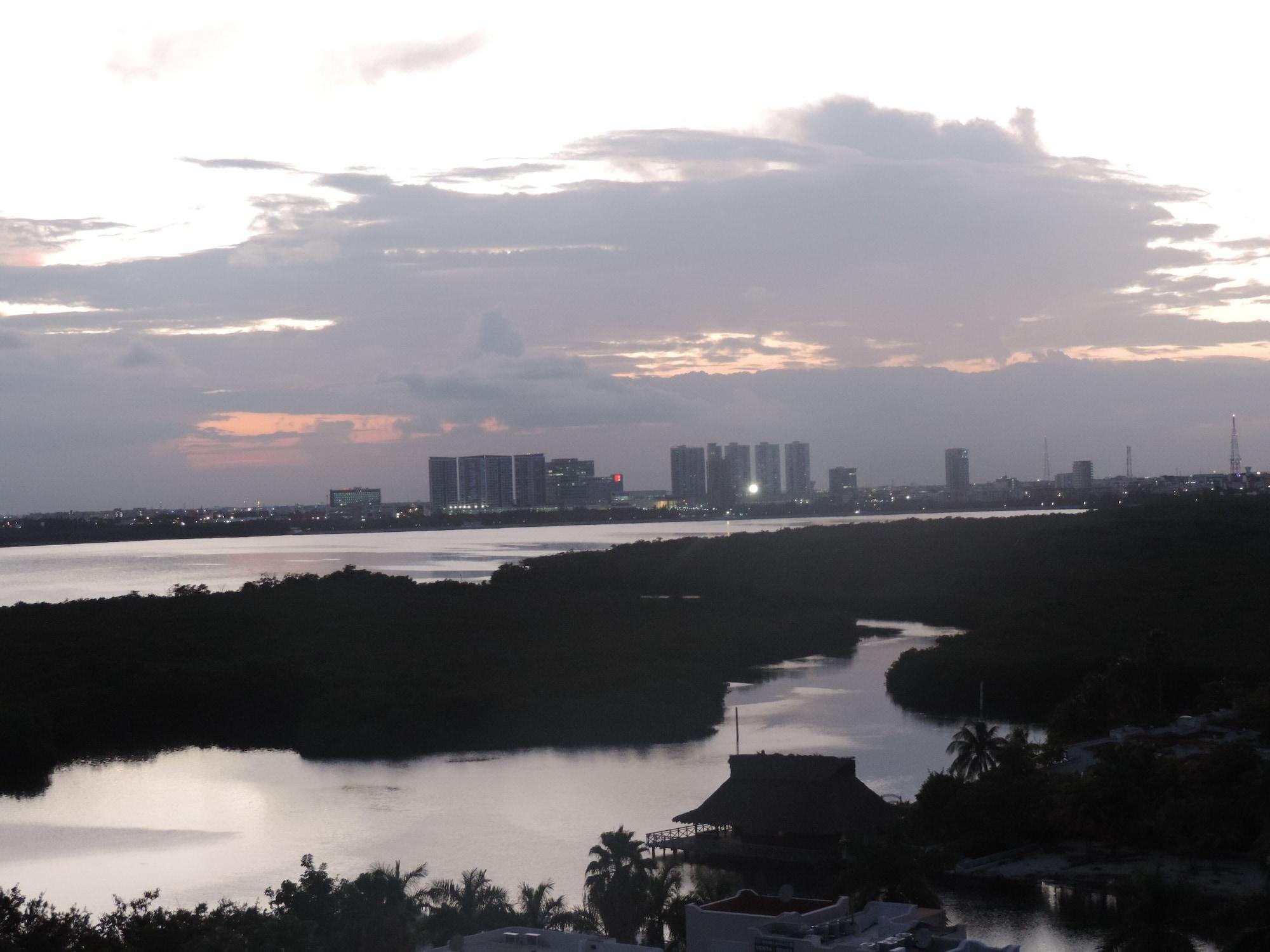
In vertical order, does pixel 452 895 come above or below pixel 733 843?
above

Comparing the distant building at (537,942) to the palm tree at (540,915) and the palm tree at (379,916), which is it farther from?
the palm tree at (540,915)

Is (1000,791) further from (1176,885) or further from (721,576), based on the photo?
Answer: (721,576)

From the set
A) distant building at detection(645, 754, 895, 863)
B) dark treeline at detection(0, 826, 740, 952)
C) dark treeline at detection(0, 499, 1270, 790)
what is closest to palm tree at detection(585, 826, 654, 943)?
dark treeline at detection(0, 826, 740, 952)

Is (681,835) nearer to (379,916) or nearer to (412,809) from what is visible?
(412,809)

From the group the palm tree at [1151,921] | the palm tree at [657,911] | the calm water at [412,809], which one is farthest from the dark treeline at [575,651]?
the palm tree at [657,911]

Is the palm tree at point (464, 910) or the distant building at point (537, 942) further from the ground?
the distant building at point (537, 942)

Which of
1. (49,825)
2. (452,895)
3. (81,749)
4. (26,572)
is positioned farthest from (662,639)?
(26,572)
